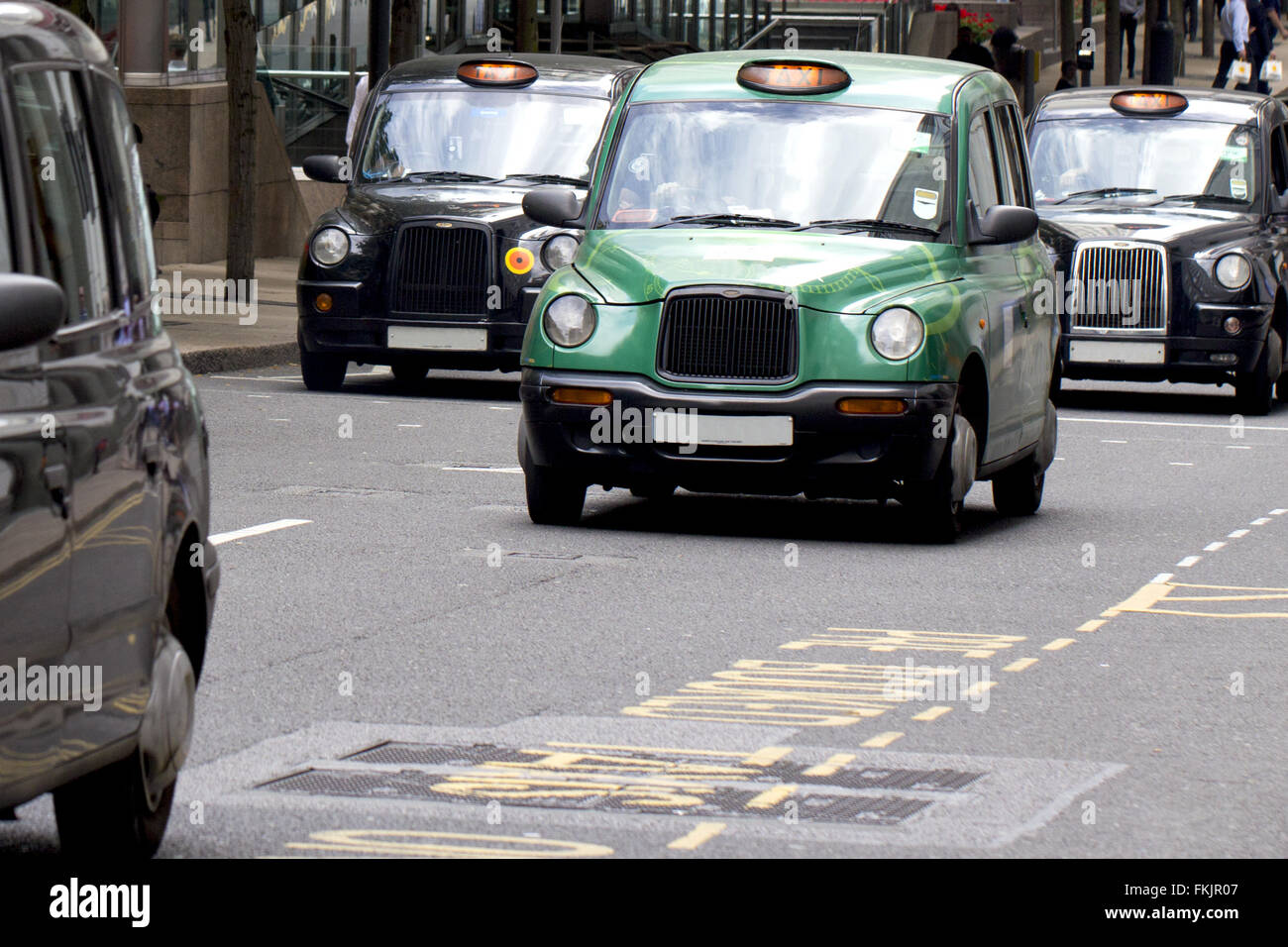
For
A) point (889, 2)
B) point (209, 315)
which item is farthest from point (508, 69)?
point (889, 2)

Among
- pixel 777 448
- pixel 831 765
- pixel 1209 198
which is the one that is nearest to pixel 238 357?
pixel 1209 198

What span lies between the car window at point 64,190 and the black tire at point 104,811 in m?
0.89

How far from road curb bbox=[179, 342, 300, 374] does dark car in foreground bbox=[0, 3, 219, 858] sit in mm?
12775

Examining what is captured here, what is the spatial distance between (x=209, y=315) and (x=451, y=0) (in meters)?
16.7

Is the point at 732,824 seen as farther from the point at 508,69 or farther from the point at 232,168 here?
the point at 232,168

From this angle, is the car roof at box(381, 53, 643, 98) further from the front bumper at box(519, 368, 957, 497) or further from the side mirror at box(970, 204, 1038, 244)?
the front bumper at box(519, 368, 957, 497)

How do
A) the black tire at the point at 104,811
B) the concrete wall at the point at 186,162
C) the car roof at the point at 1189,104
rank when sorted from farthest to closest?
the concrete wall at the point at 186,162, the car roof at the point at 1189,104, the black tire at the point at 104,811

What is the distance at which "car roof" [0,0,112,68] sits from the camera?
5.11 m

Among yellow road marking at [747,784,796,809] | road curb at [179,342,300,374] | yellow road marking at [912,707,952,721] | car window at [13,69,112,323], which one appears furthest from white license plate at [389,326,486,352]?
car window at [13,69,112,323]

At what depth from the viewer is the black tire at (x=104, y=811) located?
211 inches

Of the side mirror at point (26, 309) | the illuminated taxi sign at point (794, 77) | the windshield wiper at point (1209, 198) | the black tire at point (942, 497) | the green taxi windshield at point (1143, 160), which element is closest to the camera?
the side mirror at point (26, 309)

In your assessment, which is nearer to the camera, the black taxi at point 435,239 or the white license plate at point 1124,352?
the black taxi at point 435,239

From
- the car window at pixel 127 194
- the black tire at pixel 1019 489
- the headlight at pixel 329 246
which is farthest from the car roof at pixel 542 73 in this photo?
the car window at pixel 127 194

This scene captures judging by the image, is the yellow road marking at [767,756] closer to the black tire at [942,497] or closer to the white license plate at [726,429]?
the white license plate at [726,429]
